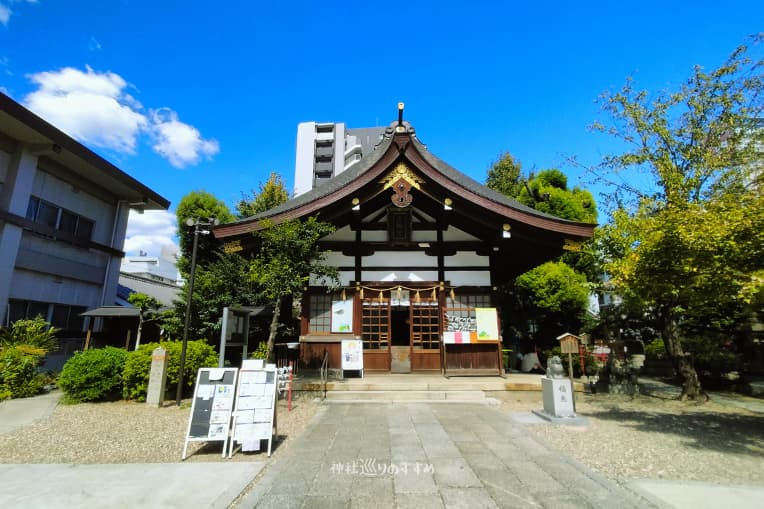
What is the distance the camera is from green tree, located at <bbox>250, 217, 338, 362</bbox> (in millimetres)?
8445

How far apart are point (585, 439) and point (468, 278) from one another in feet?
19.7

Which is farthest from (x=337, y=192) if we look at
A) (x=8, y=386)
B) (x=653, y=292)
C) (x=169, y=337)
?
(x=8, y=386)

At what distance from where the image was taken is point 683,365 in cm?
947

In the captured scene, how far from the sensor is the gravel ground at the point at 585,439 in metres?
4.88

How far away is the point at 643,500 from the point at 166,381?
30.4 feet

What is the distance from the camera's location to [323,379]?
923 cm

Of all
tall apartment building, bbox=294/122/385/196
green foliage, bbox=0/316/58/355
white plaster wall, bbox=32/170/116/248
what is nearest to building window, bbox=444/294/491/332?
green foliage, bbox=0/316/58/355

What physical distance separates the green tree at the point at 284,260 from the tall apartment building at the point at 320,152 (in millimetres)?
49504

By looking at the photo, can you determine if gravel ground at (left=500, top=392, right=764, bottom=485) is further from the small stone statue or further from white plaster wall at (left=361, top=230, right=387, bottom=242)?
white plaster wall at (left=361, top=230, right=387, bottom=242)

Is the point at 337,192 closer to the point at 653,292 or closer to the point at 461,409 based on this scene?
the point at 461,409

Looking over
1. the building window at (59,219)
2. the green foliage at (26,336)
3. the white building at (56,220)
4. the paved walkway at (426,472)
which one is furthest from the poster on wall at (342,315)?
the building window at (59,219)

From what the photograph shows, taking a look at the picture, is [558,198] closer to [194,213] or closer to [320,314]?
[320,314]

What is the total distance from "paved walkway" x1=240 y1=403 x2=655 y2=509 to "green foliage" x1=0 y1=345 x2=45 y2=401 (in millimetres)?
8051

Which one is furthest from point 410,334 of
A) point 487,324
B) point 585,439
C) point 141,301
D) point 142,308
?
point 141,301
